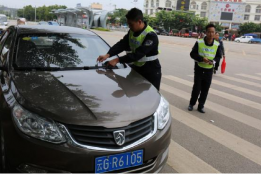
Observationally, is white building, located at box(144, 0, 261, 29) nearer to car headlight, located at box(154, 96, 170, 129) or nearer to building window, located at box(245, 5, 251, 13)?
building window, located at box(245, 5, 251, 13)

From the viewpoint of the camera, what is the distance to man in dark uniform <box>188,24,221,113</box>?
4730mm

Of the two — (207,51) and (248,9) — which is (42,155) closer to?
(207,51)

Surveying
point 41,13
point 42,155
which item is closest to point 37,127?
point 42,155

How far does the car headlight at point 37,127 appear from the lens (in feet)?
6.82

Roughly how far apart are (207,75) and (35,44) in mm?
2959

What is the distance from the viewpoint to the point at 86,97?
246cm

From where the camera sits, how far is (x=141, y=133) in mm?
2295

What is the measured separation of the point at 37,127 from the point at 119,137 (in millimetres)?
640

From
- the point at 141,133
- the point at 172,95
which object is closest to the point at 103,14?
the point at 172,95

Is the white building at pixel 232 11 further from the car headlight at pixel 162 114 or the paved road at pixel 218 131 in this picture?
the car headlight at pixel 162 114

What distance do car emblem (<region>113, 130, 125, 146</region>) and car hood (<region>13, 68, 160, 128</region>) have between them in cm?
6

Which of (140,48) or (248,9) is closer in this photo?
(140,48)

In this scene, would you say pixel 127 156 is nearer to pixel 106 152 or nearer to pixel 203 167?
pixel 106 152

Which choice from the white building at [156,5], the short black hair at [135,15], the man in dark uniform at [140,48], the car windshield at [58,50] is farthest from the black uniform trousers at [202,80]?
the white building at [156,5]
